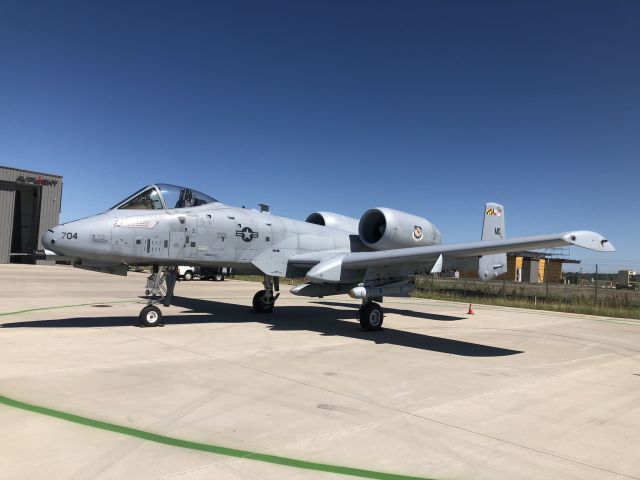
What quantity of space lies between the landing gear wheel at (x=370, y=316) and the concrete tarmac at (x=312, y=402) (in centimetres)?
62

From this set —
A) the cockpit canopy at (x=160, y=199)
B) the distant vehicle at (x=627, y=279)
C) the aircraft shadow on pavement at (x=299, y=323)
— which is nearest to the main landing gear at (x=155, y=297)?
the aircraft shadow on pavement at (x=299, y=323)

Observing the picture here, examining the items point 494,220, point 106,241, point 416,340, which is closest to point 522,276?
point 494,220

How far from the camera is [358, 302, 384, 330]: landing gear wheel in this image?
36.1ft

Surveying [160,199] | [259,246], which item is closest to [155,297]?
[160,199]

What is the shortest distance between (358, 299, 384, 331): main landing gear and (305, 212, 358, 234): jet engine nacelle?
12.5 feet

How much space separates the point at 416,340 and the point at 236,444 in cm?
694

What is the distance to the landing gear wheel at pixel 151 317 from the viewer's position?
10141mm

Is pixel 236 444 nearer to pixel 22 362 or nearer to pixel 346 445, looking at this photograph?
pixel 346 445

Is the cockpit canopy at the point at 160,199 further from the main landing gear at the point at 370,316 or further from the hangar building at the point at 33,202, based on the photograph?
the hangar building at the point at 33,202

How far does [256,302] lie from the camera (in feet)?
46.0

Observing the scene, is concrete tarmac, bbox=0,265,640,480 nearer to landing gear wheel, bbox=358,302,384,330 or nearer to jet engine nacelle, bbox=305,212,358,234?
landing gear wheel, bbox=358,302,384,330

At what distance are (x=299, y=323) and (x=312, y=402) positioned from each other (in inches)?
278

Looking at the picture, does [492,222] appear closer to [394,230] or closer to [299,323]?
[394,230]

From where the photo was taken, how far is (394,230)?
1206 cm
